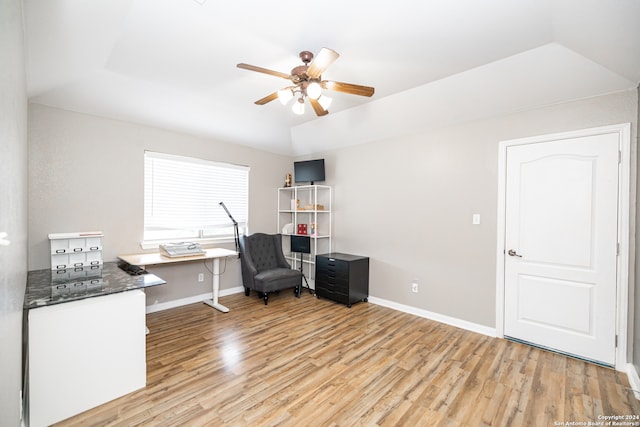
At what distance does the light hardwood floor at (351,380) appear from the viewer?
1899 mm

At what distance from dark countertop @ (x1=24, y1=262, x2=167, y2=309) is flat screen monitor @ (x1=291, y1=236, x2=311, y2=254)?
2.43 meters

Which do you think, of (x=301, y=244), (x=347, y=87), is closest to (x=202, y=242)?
(x=301, y=244)

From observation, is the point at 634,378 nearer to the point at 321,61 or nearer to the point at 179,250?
the point at 321,61

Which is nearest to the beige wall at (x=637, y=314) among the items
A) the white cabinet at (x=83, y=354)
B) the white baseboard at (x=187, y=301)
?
the white cabinet at (x=83, y=354)

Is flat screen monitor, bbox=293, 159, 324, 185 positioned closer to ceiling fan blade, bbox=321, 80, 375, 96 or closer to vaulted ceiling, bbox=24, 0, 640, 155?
vaulted ceiling, bbox=24, 0, 640, 155

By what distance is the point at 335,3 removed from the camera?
1873 millimetres

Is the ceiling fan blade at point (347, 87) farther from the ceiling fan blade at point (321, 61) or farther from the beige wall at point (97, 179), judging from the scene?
the beige wall at point (97, 179)

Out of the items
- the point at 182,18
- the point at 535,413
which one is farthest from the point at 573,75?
the point at 182,18

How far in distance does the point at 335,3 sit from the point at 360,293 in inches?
136

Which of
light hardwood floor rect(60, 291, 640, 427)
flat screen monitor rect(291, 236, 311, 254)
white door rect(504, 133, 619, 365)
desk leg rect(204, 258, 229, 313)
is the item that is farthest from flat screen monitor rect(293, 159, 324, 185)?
white door rect(504, 133, 619, 365)

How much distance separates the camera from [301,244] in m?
4.58

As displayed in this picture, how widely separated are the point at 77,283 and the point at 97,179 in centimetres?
155

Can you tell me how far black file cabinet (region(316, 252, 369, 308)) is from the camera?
156 inches

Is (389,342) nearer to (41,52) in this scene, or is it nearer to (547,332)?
(547,332)
